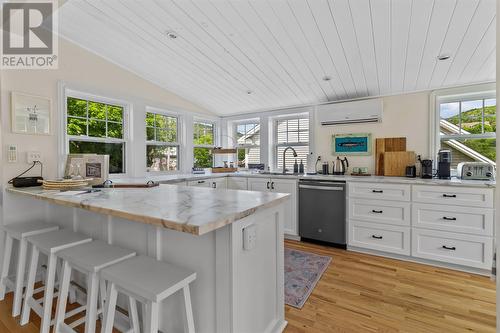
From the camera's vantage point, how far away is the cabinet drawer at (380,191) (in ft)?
9.02

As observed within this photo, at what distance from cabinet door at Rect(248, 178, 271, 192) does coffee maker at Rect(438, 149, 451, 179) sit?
6.94ft

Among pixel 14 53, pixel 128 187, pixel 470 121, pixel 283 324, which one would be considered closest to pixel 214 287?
pixel 283 324

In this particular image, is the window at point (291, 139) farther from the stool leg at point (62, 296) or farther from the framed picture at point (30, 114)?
the stool leg at point (62, 296)

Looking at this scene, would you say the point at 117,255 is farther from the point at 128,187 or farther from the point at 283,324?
the point at 283,324

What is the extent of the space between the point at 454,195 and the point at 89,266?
3.22 metres

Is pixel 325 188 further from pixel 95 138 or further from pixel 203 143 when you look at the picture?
pixel 95 138

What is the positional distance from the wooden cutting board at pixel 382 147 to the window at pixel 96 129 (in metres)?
3.54

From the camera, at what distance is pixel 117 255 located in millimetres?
1424

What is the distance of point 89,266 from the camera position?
1.31 metres

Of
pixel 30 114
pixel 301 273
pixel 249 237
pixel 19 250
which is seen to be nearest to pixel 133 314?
pixel 249 237

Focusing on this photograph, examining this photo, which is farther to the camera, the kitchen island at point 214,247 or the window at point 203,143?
the window at point 203,143

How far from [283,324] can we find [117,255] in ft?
3.91

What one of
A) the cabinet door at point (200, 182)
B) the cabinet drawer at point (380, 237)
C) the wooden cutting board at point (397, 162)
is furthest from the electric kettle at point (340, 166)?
the cabinet door at point (200, 182)

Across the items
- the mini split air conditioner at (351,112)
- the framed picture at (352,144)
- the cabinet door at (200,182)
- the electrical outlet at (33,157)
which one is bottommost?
the cabinet door at (200,182)
